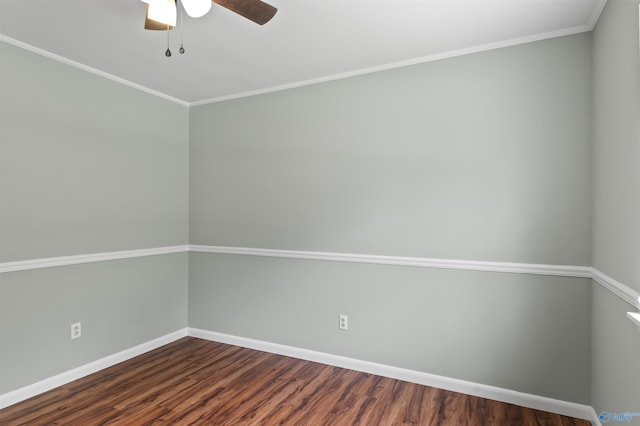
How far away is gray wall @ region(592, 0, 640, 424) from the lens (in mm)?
1513

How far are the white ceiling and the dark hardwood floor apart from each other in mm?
2457

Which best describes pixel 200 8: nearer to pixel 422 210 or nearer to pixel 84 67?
pixel 84 67

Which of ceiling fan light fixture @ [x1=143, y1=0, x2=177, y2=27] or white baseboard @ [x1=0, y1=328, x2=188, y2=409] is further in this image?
white baseboard @ [x1=0, y1=328, x2=188, y2=409]

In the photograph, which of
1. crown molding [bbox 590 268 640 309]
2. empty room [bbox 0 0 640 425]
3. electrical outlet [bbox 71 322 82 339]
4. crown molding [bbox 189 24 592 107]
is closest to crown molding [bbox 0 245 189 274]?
empty room [bbox 0 0 640 425]

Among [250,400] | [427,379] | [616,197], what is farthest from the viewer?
[427,379]

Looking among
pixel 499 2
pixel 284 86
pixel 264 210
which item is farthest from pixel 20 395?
pixel 499 2

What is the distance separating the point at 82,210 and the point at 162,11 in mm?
1903

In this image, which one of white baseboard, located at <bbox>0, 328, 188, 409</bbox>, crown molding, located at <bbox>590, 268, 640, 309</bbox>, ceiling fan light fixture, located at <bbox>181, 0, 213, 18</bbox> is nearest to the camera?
crown molding, located at <bbox>590, 268, 640, 309</bbox>

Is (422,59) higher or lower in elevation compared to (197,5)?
higher

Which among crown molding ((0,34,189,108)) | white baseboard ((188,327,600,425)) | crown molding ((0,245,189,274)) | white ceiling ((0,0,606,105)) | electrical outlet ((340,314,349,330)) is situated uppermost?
white ceiling ((0,0,606,105))

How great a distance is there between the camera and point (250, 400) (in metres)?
2.49

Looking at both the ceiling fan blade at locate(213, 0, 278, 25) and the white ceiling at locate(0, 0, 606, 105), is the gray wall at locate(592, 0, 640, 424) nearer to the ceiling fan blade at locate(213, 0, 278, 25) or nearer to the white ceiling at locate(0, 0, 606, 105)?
the white ceiling at locate(0, 0, 606, 105)

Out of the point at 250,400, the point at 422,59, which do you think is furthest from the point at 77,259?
the point at 422,59

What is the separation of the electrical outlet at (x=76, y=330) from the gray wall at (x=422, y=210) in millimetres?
1124
